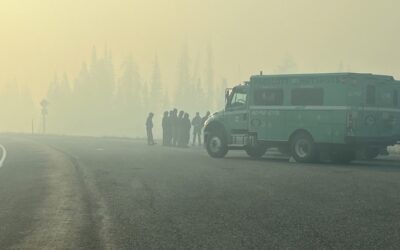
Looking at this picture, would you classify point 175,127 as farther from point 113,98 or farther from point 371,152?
point 113,98

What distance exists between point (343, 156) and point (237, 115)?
4.12 meters

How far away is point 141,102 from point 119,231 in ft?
391

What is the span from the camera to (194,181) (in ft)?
46.9

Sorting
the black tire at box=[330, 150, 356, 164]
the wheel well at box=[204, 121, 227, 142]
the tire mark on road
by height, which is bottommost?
the tire mark on road

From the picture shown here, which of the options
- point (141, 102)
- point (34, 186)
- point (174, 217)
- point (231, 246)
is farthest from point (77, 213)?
point (141, 102)

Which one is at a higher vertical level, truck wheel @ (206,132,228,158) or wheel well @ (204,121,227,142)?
wheel well @ (204,121,227,142)

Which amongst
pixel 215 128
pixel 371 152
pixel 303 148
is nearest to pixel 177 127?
pixel 215 128

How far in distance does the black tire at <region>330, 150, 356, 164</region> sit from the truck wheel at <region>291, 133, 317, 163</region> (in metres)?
1.00

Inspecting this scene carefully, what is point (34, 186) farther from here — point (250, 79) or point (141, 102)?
point (141, 102)

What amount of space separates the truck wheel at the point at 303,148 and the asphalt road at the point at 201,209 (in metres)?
3.09

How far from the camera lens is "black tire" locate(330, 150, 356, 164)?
20.6 meters

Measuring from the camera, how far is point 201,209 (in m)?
10.1

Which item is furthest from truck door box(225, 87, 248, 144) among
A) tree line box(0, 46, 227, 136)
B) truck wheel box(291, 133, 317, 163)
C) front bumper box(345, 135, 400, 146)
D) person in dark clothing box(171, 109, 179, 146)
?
tree line box(0, 46, 227, 136)

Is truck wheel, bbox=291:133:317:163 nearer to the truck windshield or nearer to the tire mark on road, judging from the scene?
the truck windshield
